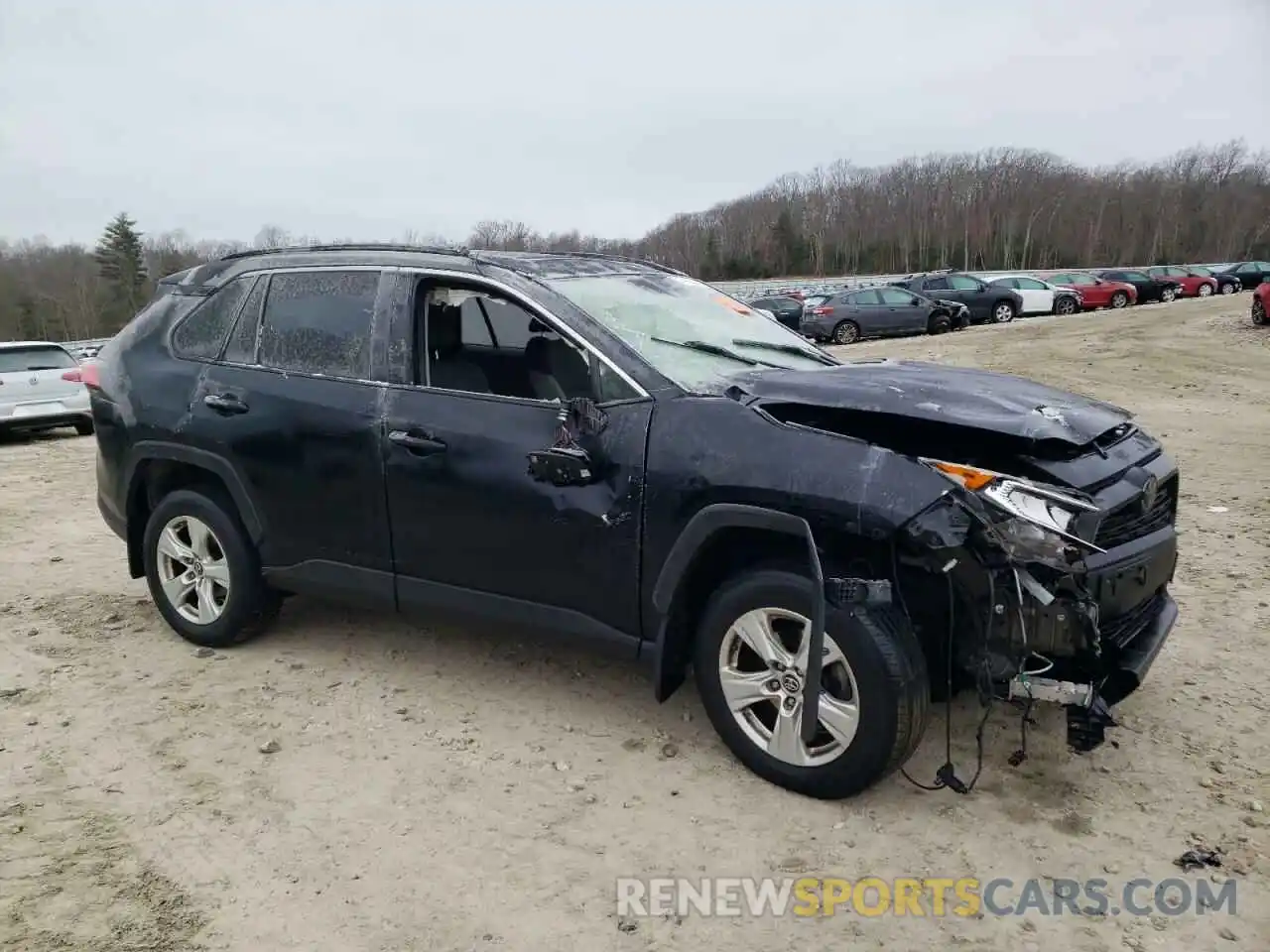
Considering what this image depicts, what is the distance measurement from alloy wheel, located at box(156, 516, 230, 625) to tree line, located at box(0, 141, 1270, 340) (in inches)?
3179

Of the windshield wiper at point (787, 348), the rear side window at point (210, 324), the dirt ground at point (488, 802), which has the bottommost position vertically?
the dirt ground at point (488, 802)

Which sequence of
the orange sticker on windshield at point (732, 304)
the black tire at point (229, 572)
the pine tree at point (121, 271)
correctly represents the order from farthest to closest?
the pine tree at point (121, 271) < the orange sticker on windshield at point (732, 304) < the black tire at point (229, 572)

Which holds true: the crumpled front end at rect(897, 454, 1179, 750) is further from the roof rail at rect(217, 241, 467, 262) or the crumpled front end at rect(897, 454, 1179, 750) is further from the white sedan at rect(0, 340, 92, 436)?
the white sedan at rect(0, 340, 92, 436)

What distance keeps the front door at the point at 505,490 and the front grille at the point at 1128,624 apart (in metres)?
1.60

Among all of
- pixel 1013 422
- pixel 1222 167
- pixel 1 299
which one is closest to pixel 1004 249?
pixel 1222 167

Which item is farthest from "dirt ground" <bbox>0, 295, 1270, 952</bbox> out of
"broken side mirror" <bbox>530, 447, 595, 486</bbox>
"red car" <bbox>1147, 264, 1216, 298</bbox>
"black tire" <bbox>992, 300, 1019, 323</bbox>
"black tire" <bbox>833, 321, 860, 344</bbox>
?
"red car" <bbox>1147, 264, 1216, 298</bbox>

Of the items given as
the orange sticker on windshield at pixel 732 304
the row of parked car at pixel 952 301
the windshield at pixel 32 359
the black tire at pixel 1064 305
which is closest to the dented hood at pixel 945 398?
the orange sticker on windshield at pixel 732 304

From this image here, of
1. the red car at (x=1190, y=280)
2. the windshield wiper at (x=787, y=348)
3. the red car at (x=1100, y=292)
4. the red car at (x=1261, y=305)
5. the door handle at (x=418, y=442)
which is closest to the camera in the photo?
the door handle at (x=418, y=442)

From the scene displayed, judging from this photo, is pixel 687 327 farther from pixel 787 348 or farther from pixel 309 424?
pixel 309 424

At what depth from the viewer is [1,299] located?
244ft

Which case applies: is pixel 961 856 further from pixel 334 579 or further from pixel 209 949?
pixel 334 579

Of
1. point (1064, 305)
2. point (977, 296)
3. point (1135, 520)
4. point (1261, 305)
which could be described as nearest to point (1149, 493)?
point (1135, 520)

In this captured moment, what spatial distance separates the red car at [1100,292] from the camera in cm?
3331

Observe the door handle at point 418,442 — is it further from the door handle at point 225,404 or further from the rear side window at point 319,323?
the door handle at point 225,404
